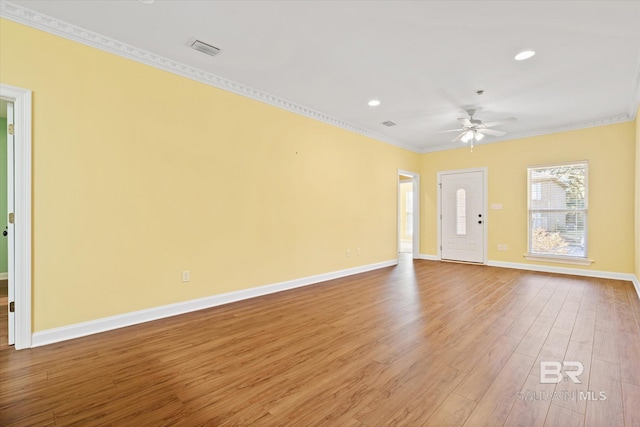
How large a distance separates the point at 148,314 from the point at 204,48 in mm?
2931

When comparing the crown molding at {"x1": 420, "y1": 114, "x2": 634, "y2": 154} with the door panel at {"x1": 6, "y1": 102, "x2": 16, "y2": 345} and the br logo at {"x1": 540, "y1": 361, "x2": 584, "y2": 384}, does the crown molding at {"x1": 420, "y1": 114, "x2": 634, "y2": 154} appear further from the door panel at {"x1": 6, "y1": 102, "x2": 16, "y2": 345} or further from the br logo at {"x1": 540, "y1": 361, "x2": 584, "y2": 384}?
the door panel at {"x1": 6, "y1": 102, "x2": 16, "y2": 345}

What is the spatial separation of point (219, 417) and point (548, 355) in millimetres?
2588

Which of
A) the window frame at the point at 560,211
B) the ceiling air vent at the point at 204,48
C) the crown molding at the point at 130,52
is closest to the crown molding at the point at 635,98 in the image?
the window frame at the point at 560,211

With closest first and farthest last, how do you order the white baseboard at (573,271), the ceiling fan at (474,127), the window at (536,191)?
1. the ceiling fan at (474,127)
2. the white baseboard at (573,271)
3. the window at (536,191)

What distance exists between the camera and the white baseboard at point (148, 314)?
2.65 m

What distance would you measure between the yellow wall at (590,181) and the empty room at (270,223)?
53mm

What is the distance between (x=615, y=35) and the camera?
2.76m

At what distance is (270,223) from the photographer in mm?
4324

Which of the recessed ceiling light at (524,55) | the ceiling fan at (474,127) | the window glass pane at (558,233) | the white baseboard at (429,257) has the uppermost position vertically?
the recessed ceiling light at (524,55)

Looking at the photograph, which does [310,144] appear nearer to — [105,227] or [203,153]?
[203,153]

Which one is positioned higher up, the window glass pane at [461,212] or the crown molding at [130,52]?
the crown molding at [130,52]

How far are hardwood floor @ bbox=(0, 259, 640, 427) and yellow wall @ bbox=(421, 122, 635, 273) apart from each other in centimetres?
195

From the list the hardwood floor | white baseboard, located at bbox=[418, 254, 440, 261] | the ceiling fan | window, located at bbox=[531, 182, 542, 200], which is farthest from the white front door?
the hardwood floor

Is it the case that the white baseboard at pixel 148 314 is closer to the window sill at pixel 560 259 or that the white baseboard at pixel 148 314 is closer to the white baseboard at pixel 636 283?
the window sill at pixel 560 259
